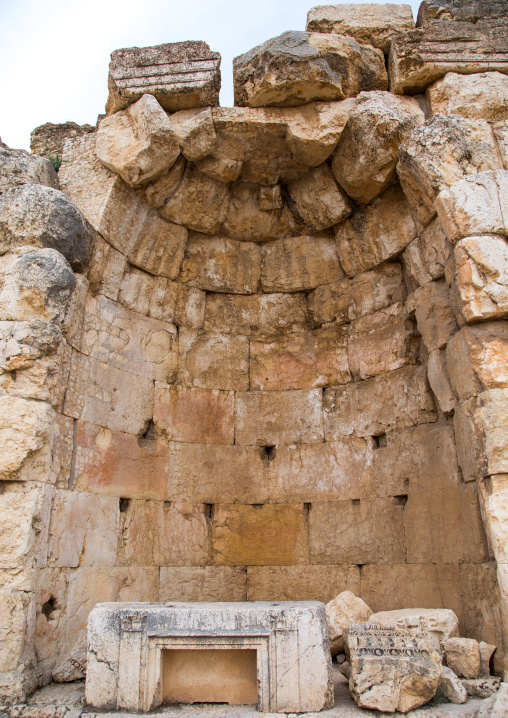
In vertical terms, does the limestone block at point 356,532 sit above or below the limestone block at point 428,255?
below

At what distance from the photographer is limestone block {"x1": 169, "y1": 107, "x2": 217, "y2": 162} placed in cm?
603

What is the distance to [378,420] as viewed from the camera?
20.6 ft

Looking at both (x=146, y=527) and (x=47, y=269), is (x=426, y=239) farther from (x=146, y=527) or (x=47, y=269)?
(x=146, y=527)

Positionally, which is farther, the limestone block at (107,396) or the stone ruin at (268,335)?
the limestone block at (107,396)

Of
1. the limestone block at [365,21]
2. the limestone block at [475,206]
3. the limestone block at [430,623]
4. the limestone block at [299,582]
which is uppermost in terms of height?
the limestone block at [365,21]

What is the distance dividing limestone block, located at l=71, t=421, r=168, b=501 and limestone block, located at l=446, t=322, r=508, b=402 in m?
3.21

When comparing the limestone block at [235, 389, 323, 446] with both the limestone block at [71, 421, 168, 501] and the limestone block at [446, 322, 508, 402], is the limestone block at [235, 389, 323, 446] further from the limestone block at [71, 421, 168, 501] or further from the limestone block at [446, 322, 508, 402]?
the limestone block at [446, 322, 508, 402]

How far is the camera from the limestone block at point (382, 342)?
6113 millimetres

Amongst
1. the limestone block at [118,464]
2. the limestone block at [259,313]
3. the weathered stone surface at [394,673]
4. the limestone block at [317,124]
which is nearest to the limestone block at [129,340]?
the limestone block at [259,313]

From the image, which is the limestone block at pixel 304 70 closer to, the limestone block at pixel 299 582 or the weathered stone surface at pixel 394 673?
the limestone block at pixel 299 582

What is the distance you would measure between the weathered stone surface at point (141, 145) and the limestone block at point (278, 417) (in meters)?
2.71

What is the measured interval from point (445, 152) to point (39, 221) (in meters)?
3.63

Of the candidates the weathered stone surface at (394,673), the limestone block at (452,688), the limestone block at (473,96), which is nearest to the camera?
the weathered stone surface at (394,673)

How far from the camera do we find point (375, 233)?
6.38 meters
